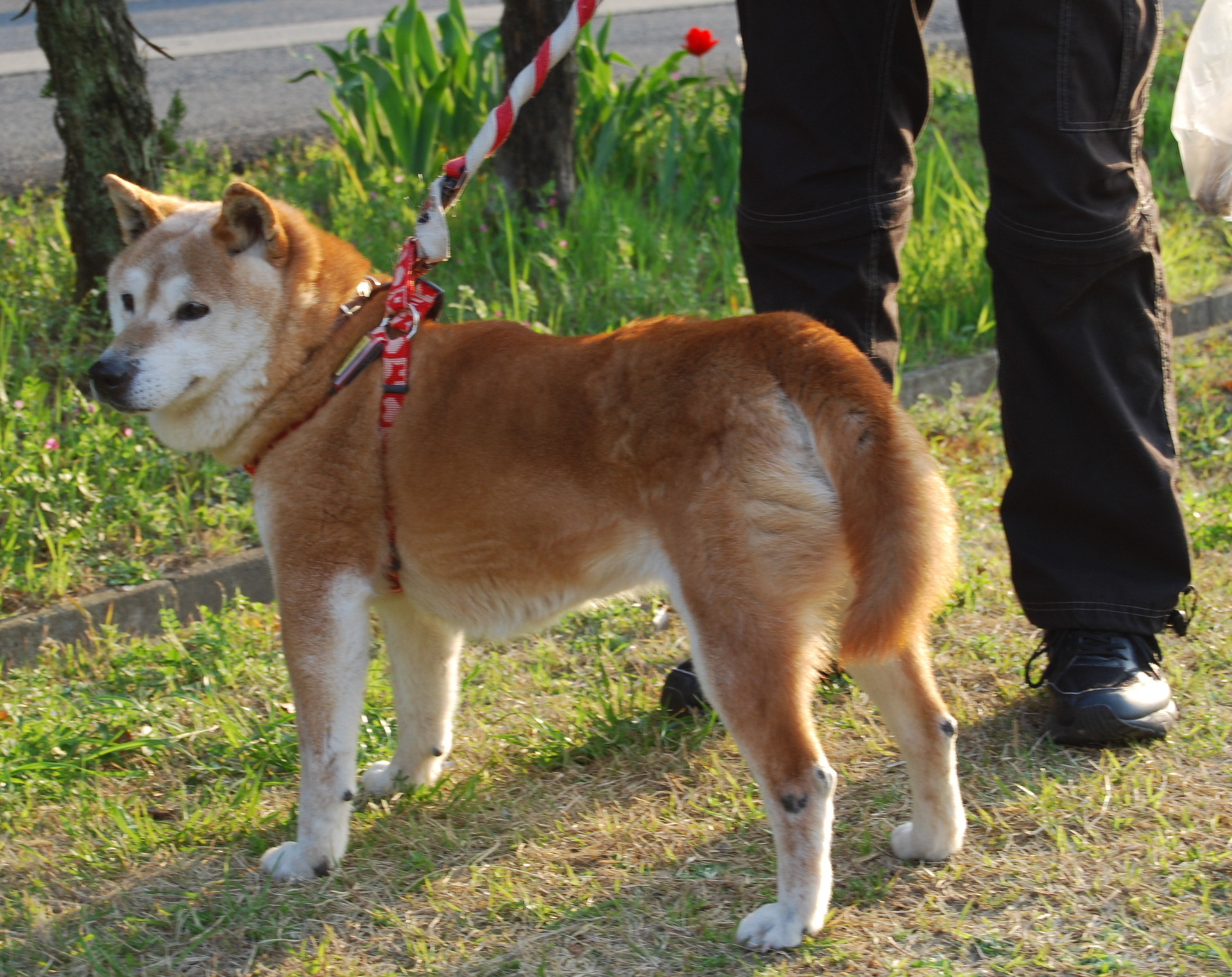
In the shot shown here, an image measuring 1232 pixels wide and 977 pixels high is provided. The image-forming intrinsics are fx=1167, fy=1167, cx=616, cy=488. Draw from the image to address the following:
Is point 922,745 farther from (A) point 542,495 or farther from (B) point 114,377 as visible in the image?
(B) point 114,377

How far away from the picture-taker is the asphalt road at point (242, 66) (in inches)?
242

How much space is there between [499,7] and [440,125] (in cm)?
547

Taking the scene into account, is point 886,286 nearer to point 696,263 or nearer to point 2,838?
point 696,263

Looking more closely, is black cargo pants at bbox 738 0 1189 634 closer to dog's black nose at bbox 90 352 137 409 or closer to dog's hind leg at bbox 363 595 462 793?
dog's hind leg at bbox 363 595 462 793

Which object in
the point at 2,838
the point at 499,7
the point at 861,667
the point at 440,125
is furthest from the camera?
the point at 499,7

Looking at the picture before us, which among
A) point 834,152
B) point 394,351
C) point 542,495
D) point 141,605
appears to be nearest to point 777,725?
point 542,495

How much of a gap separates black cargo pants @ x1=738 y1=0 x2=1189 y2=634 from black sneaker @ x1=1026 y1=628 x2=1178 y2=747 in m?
0.05

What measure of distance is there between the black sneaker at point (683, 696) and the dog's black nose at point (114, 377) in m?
1.32

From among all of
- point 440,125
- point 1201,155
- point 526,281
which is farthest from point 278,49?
point 1201,155

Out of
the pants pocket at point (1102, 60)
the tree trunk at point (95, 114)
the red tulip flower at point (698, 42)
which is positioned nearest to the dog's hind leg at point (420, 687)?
the pants pocket at point (1102, 60)

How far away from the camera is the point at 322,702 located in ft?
7.43

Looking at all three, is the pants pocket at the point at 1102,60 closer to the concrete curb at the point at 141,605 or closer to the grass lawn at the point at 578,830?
the grass lawn at the point at 578,830

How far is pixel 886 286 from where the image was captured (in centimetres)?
269

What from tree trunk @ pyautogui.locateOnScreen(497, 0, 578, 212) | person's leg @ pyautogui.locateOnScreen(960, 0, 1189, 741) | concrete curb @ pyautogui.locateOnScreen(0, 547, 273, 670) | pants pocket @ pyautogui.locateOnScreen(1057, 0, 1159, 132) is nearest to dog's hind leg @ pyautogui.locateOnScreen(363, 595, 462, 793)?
concrete curb @ pyautogui.locateOnScreen(0, 547, 273, 670)
